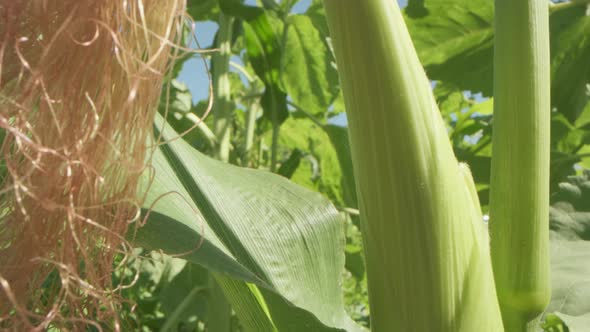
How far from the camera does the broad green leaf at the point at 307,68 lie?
1.33 m

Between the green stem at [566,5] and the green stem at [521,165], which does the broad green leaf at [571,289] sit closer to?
the green stem at [521,165]

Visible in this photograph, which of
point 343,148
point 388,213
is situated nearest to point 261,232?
point 388,213

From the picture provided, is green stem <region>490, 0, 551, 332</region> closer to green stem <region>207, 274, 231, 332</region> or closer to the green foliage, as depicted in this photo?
the green foliage

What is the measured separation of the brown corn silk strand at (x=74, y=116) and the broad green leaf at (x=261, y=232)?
0.25 feet

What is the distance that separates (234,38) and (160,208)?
0.82 meters

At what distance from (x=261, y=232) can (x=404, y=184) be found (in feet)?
0.61

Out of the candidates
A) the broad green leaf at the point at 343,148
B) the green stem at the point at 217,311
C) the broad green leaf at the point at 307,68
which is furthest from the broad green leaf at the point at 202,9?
the green stem at the point at 217,311

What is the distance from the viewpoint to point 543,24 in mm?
472

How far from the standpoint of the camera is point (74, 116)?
1.30 feet

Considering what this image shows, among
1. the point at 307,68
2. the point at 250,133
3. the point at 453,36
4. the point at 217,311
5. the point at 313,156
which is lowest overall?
the point at 313,156

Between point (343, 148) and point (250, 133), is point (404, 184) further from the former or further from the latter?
point (250, 133)

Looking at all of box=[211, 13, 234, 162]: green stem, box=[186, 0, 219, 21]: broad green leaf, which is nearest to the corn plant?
box=[211, 13, 234, 162]: green stem

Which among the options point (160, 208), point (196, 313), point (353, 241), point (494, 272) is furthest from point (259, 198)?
point (353, 241)

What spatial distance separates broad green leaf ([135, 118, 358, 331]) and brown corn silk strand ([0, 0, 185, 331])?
3.0 inches
